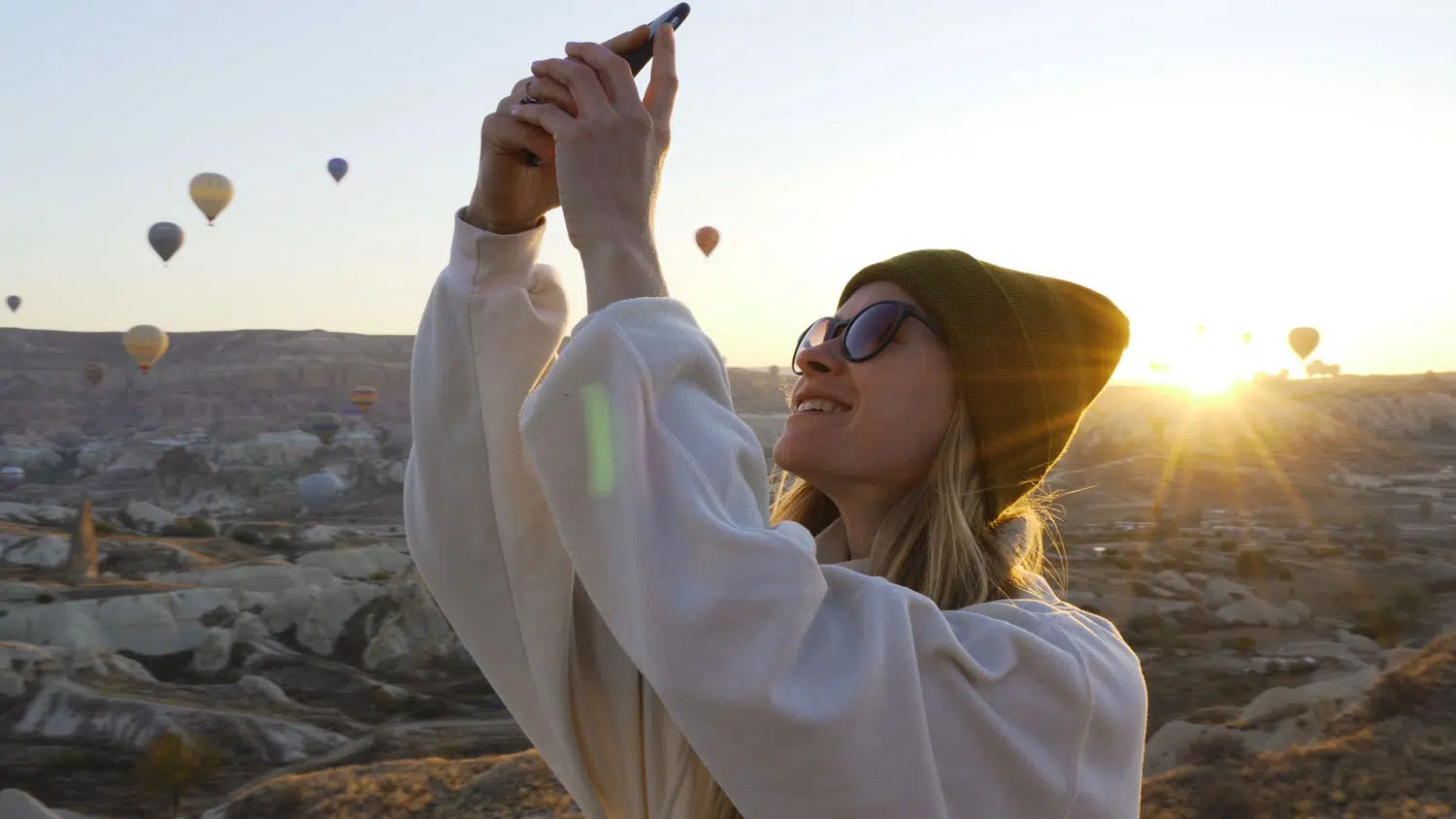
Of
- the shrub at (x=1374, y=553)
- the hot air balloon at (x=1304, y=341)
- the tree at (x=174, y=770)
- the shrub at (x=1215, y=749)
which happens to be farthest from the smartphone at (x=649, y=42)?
the hot air balloon at (x=1304, y=341)

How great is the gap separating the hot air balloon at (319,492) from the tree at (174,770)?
37746 millimetres

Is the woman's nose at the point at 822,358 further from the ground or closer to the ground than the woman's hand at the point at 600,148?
closer to the ground

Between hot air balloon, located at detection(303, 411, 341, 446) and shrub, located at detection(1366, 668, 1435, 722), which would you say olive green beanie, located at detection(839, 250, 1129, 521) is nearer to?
shrub, located at detection(1366, 668, 1435, 722)

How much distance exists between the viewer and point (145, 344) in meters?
57.4

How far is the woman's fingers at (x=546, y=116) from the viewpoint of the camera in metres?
1.29

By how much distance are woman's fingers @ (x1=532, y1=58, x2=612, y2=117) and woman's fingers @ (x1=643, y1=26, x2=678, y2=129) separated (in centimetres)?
8

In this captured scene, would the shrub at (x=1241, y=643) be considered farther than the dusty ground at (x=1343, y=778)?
Yes

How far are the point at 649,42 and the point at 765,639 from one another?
2.34ft

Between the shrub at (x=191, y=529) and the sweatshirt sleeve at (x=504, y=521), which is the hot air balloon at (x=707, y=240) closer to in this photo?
the shrub at (x=191, y=529)

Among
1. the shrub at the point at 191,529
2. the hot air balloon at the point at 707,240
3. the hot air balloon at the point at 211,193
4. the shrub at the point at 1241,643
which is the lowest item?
the shrub at the point at 191,529

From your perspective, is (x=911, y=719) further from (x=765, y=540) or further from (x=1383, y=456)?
(x=1383, y=456)

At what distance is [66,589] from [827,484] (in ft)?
99.6

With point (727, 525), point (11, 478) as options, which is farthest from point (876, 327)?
point (11, 478)

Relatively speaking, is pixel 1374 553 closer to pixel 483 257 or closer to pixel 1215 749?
pixel 1215 749
